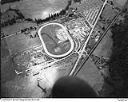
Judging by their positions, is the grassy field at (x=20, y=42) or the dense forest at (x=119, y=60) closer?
the dense forest at (x=119, y=60)

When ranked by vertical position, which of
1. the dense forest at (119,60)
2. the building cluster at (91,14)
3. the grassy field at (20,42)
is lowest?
the grassy field at (20,42)

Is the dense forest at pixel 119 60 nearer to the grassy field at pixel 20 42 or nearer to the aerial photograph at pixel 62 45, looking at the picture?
the aerial photograph at pixel 62 45

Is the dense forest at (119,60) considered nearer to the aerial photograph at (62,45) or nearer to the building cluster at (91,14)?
the aerial photograph at (62,45)

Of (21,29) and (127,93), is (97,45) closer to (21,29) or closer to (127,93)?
(127,93)

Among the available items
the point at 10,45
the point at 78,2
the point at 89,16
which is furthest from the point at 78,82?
the point at 78,2

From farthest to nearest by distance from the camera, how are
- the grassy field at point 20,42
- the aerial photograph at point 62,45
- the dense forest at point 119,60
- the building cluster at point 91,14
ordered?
the building cluster at point 91,14 < the grassy field at point 20,42 < the aerial photograph at point 62,45 < the dense forest at point 119,60

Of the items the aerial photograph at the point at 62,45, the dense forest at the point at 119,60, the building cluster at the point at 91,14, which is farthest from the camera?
the building cluster at the point at 91,14

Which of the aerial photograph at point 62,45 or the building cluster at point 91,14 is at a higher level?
the building cluster at point 91,14

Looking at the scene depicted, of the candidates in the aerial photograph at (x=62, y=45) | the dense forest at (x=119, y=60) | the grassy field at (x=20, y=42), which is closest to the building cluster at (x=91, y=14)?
the aerial photograph at (x=62, y=45)

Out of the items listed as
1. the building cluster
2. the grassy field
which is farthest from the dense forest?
the grassy field
